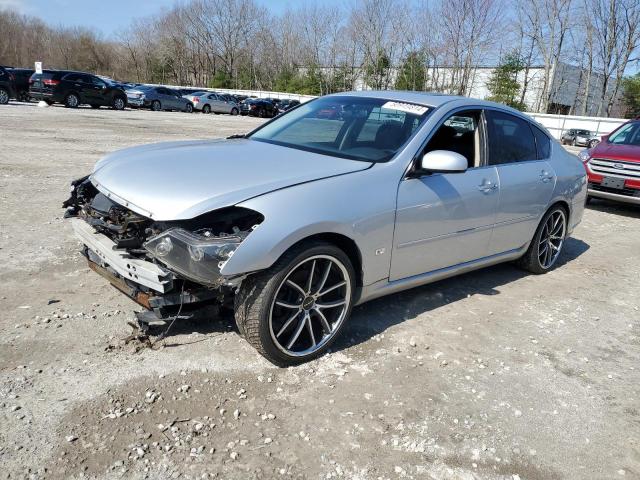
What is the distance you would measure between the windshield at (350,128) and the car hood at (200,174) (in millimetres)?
241

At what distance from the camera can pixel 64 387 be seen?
2.93 metres

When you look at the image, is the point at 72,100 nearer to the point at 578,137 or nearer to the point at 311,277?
the point at 311,277

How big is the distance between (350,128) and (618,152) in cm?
698

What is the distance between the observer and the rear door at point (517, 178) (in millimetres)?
4584

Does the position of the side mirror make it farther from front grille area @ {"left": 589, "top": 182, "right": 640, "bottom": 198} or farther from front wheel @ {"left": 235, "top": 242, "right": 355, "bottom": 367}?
front grille area @ {"left": 589, "top": 182, "right": 640, "bottom": 198}

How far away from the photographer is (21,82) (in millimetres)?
24422

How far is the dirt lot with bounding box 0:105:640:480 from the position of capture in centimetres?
256

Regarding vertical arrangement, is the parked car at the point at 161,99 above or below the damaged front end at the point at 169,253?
above

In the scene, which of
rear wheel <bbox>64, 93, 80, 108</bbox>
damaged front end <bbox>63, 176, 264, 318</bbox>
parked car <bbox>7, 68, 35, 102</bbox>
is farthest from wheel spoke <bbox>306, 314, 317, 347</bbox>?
parked car <bbox>7, 68, 35, 102</bbox>

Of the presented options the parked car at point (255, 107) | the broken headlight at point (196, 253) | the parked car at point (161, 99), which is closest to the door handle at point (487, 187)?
the broken headlight at point (196, 253)

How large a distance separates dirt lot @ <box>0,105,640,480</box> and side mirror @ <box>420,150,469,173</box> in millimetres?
1254

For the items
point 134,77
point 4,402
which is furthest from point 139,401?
point 134,77

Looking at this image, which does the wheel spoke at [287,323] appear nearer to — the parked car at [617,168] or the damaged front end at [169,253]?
the damaged front end at [169,253]

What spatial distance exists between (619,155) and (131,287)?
8.75m
